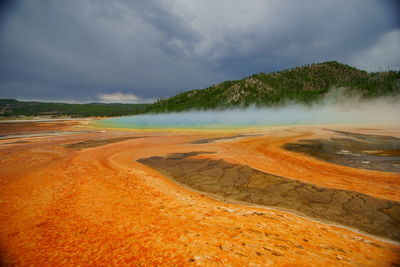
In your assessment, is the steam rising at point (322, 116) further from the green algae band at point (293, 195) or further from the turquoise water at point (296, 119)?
the green algae band at point (293, 195)

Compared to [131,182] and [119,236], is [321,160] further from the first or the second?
[119,236]

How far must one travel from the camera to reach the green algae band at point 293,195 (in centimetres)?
454

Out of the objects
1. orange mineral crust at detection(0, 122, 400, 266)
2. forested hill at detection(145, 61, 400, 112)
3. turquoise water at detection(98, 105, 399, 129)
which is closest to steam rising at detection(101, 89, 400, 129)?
turquoise water at detection(98, 105, 399, 129)

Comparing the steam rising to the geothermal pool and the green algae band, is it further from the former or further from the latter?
the green algae band

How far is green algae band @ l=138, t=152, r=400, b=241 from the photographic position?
14.9ft

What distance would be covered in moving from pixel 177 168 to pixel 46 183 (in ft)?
17.0

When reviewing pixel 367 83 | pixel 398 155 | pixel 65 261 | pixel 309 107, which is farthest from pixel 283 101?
pixel 65 261

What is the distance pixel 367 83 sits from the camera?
72.3 metres

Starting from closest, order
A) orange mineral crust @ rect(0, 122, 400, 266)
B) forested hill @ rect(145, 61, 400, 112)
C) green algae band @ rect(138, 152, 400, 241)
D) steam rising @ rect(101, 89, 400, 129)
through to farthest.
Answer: orange mineral crust @ rect(0, 122, 400, 266), green algae band @ rect(138, 152, 400, 241), steam rising @ rect(101, 89, 400, 129), forested hill @ rect(145, 61, 400, 112)

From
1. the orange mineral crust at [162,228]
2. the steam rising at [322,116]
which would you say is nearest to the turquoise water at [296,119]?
the steam rising at [322,116]

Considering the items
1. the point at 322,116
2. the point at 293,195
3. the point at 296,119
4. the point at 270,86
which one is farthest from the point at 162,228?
the point at 270,86

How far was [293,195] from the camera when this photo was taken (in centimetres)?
593

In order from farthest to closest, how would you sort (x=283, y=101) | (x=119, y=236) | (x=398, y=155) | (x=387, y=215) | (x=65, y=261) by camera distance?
1. (x=283, y=101)
2. (x=398, y=155)
3. (x=387, y=215)
4. (x=119, y=236)
5. (x=65, y=261)

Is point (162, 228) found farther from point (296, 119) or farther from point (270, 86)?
point (270, 86)
